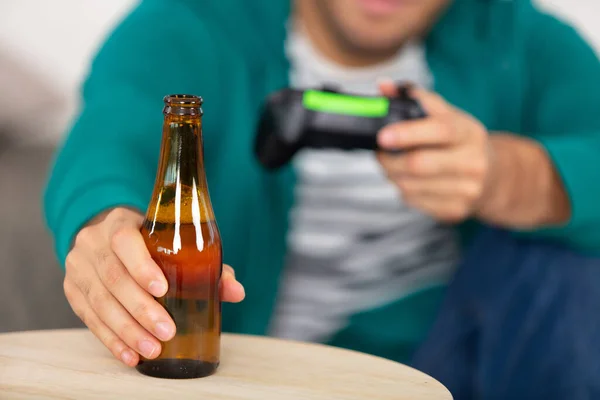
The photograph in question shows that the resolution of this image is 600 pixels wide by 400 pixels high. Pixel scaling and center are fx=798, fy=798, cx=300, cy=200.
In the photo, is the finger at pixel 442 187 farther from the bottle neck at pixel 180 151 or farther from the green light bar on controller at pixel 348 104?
the bottle neck at pixel 180 151

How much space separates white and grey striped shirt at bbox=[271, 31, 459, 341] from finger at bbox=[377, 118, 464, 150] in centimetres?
32

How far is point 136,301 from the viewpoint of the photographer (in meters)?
0.51

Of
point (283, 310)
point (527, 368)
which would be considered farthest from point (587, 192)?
point (283, 310)

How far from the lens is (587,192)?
36.0 inches

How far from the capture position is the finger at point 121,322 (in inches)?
20.1

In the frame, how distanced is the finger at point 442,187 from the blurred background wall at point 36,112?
0.50 meters

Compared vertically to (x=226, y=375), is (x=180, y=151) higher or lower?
higher

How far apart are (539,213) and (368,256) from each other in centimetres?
26

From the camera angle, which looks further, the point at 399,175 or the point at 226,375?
the point at 399,175

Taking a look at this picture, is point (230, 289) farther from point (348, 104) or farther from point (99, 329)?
A: point (348, 104)

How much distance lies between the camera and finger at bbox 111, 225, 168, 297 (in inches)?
19.6

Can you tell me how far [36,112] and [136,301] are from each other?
0.83 meters

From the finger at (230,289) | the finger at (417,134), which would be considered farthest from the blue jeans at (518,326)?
the finger at (230,289)

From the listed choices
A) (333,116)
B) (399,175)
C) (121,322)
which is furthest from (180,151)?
(399,175)
